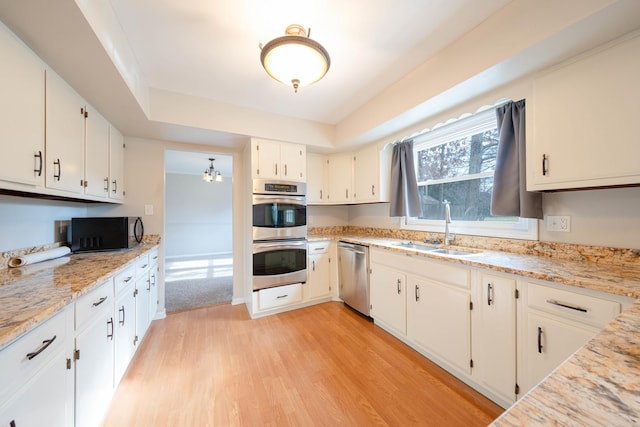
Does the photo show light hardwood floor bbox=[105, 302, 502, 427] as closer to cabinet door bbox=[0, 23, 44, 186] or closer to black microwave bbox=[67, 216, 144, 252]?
black microwave bbox=[67, 216, 144, 252]

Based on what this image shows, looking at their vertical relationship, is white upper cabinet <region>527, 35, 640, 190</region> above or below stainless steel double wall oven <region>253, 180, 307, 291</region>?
above

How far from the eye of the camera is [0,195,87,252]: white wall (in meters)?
1.51

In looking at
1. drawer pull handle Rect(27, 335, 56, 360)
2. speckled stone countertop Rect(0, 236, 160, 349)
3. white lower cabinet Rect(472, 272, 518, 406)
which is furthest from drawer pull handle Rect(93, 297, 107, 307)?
white lower cabinet Rect(472, 272, 518, 406)

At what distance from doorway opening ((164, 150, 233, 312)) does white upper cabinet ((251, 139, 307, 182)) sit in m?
2.61

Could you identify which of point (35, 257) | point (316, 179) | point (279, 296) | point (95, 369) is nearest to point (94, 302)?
point (95, 369)

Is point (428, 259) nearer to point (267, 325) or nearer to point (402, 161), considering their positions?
point (402, 161)

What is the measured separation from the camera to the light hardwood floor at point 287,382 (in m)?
1.45

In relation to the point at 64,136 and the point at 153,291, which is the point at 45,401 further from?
the point at 153,291

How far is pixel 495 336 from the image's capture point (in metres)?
1.52

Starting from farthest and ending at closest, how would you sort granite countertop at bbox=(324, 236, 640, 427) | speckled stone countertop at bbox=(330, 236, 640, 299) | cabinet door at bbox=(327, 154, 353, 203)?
cabinet door at bbox=(327, 154, 353, 203), speckled stone countertop at bbox=(330, 236, 640, 299), granite countertop at bbox=(324, 236, 640, 427)

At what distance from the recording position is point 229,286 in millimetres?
4008

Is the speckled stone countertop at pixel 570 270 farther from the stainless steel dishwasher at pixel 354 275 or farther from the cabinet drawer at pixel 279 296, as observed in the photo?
the cabinet drawer at pixel 279 296

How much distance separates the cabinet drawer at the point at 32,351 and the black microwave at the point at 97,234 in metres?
1.42

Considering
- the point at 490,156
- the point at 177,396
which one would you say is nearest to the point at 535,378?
the point at 490,156
